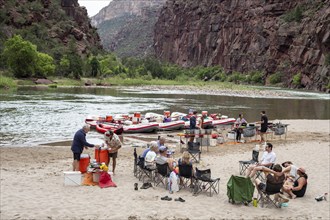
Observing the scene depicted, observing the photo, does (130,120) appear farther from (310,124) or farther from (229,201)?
(229,201)

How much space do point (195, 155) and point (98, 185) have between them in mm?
6564

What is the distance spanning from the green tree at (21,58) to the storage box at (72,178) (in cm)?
8397

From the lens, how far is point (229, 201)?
41.4 feet

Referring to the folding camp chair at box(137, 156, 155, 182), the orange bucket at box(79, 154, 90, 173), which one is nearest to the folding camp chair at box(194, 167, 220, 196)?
the folding camp chair at box(137, 156, 155, 182)

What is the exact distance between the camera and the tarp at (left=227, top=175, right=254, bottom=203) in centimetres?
1241

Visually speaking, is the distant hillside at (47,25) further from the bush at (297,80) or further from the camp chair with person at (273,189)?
the camp chair with person at (273,189)

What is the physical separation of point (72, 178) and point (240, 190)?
5341 mm

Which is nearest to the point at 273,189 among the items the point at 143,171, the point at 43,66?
the point at 143,171

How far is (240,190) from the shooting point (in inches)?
491

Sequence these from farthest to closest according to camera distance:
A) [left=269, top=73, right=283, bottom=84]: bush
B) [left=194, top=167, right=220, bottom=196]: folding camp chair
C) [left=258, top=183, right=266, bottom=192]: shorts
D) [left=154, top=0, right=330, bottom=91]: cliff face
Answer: [left=269, top=73, right=283, bottom=84]: bush
[left=154, top=0, right=330, bottom=91]: cliff face
[left=194, top=167, right=220, bottom=196]: folding camp chair
[left=258, top=183, right=266, bottom=192]: shorts

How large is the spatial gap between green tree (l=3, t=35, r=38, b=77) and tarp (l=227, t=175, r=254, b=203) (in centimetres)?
8694

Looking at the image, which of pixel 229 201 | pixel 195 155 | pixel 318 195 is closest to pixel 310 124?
pixel 195 155

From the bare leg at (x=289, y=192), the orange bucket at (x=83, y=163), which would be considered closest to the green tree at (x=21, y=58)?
the orange bucket at (x=83, y=163)

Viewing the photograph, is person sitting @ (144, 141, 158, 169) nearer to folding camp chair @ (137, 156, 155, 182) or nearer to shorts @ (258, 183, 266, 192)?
folding camp chair @ (137, 156, 155, 182)
